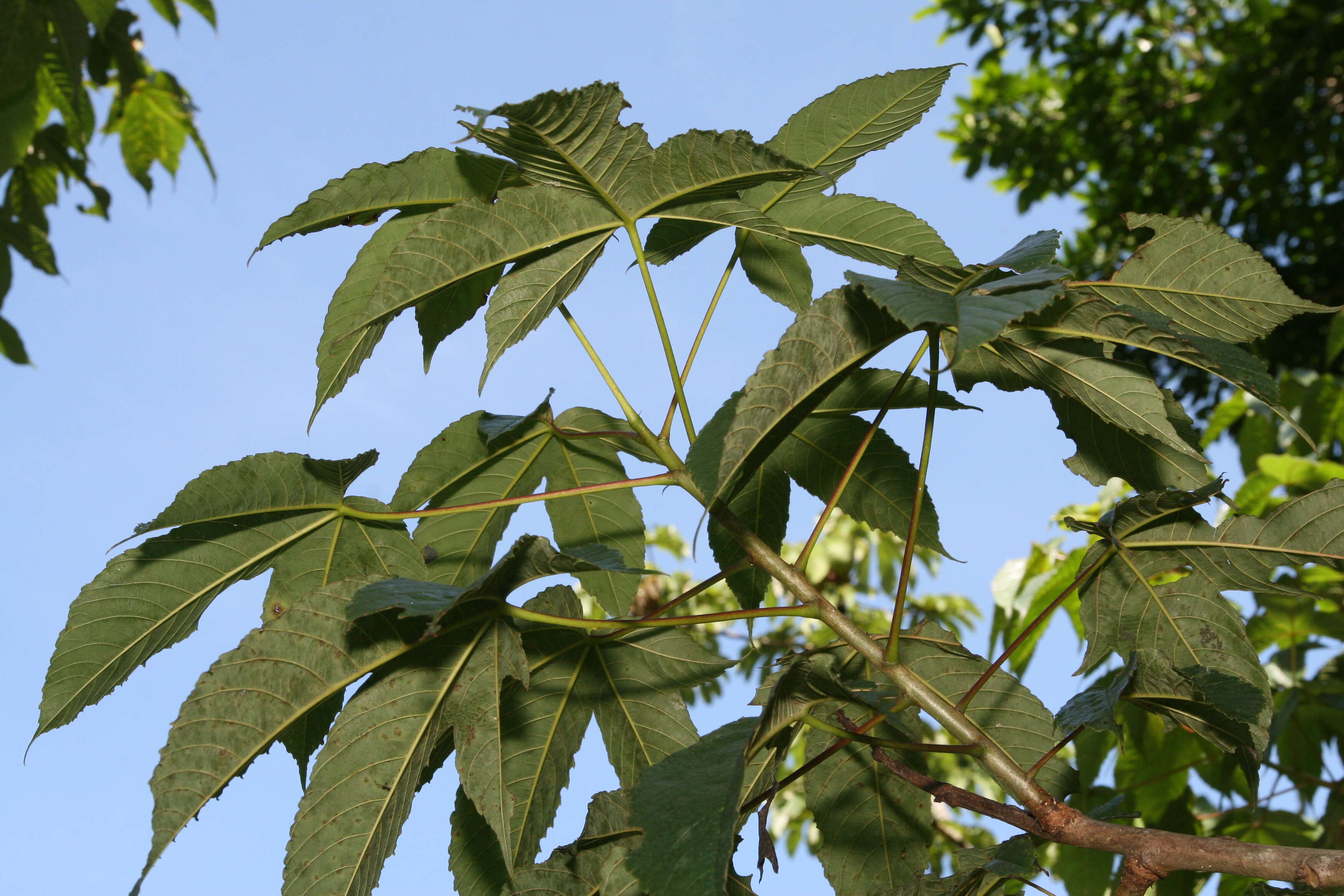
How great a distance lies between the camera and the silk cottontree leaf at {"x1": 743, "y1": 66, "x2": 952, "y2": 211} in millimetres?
780

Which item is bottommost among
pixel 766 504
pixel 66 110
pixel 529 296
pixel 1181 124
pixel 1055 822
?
pixel 1055 822

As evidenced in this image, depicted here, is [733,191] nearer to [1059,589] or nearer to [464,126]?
[464,126]

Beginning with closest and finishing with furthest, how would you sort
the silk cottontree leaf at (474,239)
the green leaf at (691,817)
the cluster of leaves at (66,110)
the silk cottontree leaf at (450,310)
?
the green leaf at (691,817) → the silk cottontree leaf at (474,239) → the silk cottontree leaf at (450,310) → the cluster of leaves at (66,110)

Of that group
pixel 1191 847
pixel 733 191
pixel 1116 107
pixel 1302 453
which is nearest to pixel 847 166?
pixel 733 191

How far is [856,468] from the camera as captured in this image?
854 mm

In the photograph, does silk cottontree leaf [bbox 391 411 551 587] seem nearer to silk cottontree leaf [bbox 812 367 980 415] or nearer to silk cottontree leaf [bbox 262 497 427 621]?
silk cottontree leaf [bbox 262 497 427 621]

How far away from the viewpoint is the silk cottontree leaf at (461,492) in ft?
2.79

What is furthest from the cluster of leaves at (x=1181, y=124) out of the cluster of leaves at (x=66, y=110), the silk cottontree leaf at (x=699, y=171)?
the silk cottontree leaf at (x=699, y=171)

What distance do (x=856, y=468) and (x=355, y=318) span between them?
464mm

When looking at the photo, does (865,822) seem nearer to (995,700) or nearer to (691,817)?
(995,700)

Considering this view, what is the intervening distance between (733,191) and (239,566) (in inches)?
21.1

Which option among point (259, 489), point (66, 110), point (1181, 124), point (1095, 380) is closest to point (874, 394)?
point (1095, 380)

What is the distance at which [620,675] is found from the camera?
790 millimetres

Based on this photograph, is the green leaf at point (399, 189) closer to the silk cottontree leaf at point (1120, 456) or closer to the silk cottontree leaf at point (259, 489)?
the silk cottontree leaf at point (259, 489)
